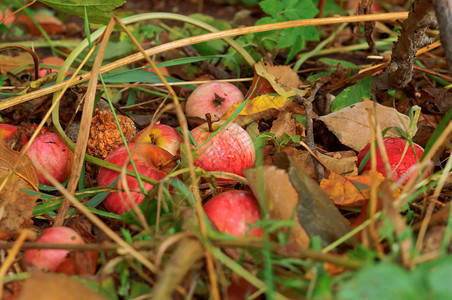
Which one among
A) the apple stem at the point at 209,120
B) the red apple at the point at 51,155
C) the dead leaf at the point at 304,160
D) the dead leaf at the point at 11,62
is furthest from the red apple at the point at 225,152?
the dead leaf at the point at 11,62

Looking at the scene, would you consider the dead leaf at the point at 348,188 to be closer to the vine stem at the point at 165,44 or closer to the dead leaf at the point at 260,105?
the dead leaf at the point at 260,105

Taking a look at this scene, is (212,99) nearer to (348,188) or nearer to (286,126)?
(286,126)

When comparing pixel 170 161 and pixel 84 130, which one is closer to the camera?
pixel 84 130

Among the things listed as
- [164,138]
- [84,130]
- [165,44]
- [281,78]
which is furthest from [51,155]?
[281,78]

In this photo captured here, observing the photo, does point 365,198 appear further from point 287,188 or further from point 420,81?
point 420,81

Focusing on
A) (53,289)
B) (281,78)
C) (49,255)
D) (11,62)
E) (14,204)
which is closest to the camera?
(53,289)

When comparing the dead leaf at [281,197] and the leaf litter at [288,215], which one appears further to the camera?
the dead leaf at [281,197]

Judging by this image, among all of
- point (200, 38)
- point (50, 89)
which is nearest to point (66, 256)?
point (50, 89)
